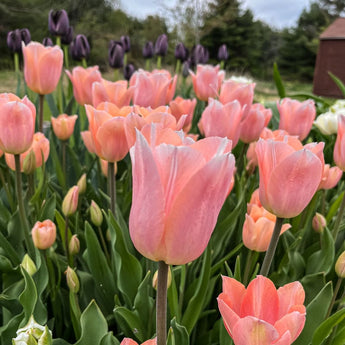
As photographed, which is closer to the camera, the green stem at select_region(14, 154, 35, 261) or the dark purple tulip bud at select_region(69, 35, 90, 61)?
the green stem at select_region(14, 154, 35, 261)

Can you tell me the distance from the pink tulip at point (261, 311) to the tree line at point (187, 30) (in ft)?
27.8

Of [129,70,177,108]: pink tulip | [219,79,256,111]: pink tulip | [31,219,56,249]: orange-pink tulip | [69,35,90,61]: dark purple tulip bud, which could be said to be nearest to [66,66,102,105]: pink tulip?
[129,70,177,108]: pink tulip

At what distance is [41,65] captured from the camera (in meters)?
1.17

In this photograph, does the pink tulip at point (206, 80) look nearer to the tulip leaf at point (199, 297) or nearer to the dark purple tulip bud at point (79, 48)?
the tulip leaf at point (199, 297)

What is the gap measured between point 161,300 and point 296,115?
0.84 meters

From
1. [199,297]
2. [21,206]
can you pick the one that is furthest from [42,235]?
[199,297]

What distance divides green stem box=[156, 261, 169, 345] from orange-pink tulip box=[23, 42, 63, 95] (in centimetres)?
89

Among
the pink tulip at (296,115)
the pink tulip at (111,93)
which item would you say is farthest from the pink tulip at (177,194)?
the pink tulip at (296,115)

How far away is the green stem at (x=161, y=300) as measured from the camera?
441 millimetres

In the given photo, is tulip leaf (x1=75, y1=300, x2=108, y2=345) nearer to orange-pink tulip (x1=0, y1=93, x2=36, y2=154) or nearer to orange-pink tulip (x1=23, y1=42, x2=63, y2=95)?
orange-pink tulip (x1=0, y1=93, x2=36, y2=154)

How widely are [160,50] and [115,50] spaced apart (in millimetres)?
632

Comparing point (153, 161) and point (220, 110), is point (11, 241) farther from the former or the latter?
point (153, 161)

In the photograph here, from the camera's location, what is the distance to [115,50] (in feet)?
7.58

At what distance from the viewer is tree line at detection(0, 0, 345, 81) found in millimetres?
14547
